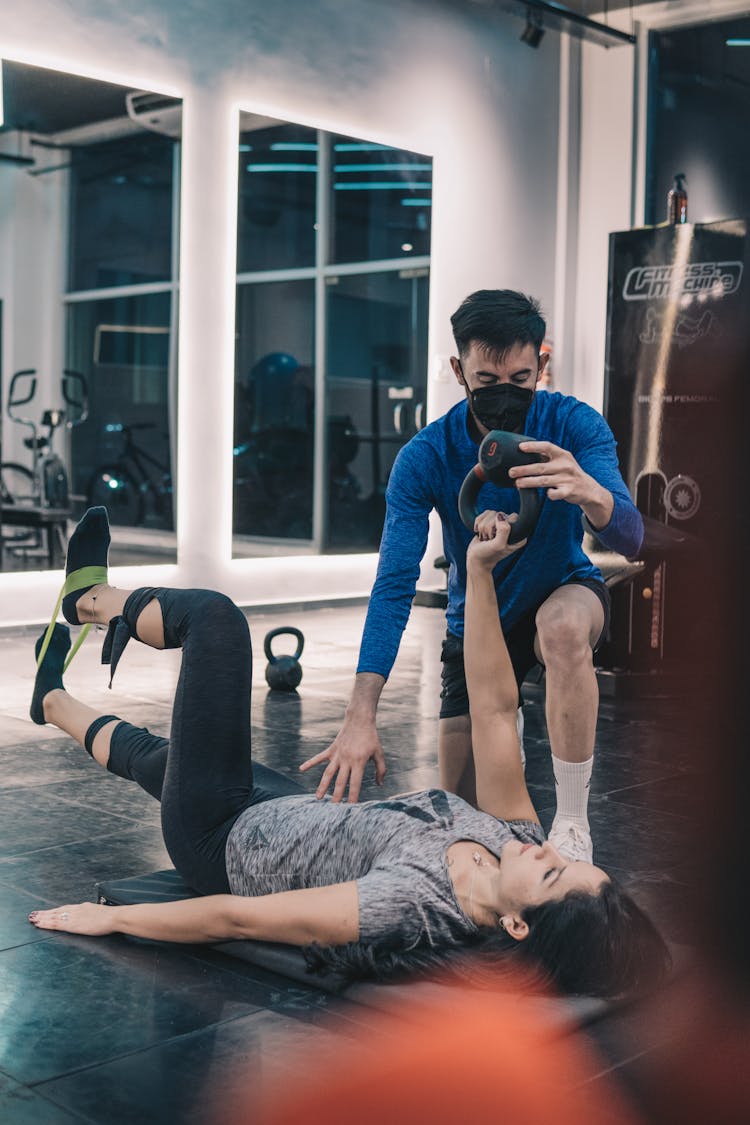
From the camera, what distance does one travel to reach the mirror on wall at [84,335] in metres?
7.43

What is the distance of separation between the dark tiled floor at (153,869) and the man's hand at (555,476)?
0.84m

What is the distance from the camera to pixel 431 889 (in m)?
1.89

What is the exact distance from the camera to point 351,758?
6.91ft

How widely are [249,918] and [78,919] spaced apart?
1.43 feet

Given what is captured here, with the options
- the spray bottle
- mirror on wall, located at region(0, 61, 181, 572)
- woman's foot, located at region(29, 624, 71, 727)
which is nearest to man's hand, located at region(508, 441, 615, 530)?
woman's foot, located at region(29, 624, 71, 727)

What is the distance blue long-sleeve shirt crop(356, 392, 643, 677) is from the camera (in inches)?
97.6

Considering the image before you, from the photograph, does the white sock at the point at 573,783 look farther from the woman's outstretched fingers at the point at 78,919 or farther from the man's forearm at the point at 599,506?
the woman's outstretched fingers at the point at 78,919

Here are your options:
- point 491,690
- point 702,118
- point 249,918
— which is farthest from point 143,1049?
point 702,118

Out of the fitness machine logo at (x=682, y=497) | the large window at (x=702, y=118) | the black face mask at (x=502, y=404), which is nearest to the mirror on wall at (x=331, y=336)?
the large window at (x=702, y=118)

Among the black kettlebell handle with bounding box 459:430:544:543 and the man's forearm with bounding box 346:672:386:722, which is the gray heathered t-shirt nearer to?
the man's forearm with bounding box 346:672:386:722

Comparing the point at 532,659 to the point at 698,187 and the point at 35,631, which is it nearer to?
the point at 35,631

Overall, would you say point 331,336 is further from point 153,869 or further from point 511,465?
point 511,465

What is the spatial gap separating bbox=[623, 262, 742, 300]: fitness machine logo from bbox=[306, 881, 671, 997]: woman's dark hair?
3.41 m

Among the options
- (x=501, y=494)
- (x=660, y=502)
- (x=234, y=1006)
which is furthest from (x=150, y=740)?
(x=660, y=502)
